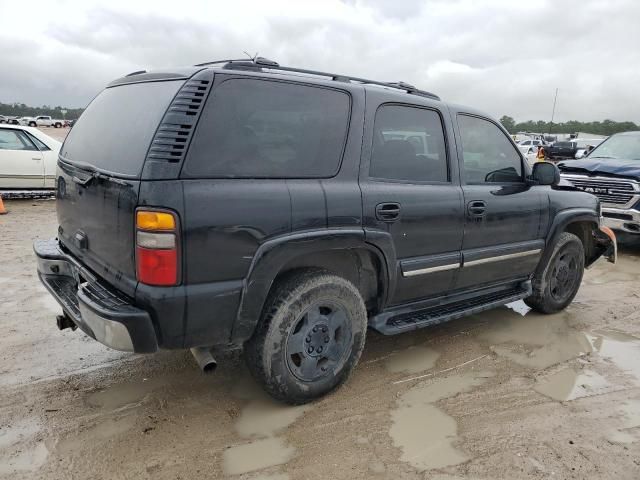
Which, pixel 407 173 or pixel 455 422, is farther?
pixel 407 173

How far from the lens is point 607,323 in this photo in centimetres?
473

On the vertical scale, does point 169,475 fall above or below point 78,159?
below

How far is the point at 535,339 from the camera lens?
429 centimetres

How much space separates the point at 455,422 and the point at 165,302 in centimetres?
181

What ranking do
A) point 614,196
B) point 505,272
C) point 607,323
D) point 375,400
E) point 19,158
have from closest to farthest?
point 375,400 → point 505,272 → point 607,323 → point 614,196 → point 19,158

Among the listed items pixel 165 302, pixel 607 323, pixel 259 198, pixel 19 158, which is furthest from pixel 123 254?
pixel 19 158

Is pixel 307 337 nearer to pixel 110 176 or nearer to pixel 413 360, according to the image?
pixel 413 360

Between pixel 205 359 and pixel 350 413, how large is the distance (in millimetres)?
932

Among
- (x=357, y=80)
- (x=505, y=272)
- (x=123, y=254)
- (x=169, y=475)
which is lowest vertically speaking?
(x=169, y=475)

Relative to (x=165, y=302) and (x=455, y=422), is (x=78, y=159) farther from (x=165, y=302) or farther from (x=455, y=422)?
(x=455, y=422)

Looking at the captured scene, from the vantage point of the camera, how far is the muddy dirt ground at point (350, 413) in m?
2.55

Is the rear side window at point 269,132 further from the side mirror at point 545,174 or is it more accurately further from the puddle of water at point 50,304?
the puddle of water at point 50,304

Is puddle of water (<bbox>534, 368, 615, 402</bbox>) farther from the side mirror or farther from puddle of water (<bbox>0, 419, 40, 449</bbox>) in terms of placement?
puddle of water (<bbox>0, 419, 40, 449</bbox>)

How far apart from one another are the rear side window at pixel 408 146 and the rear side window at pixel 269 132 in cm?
30
